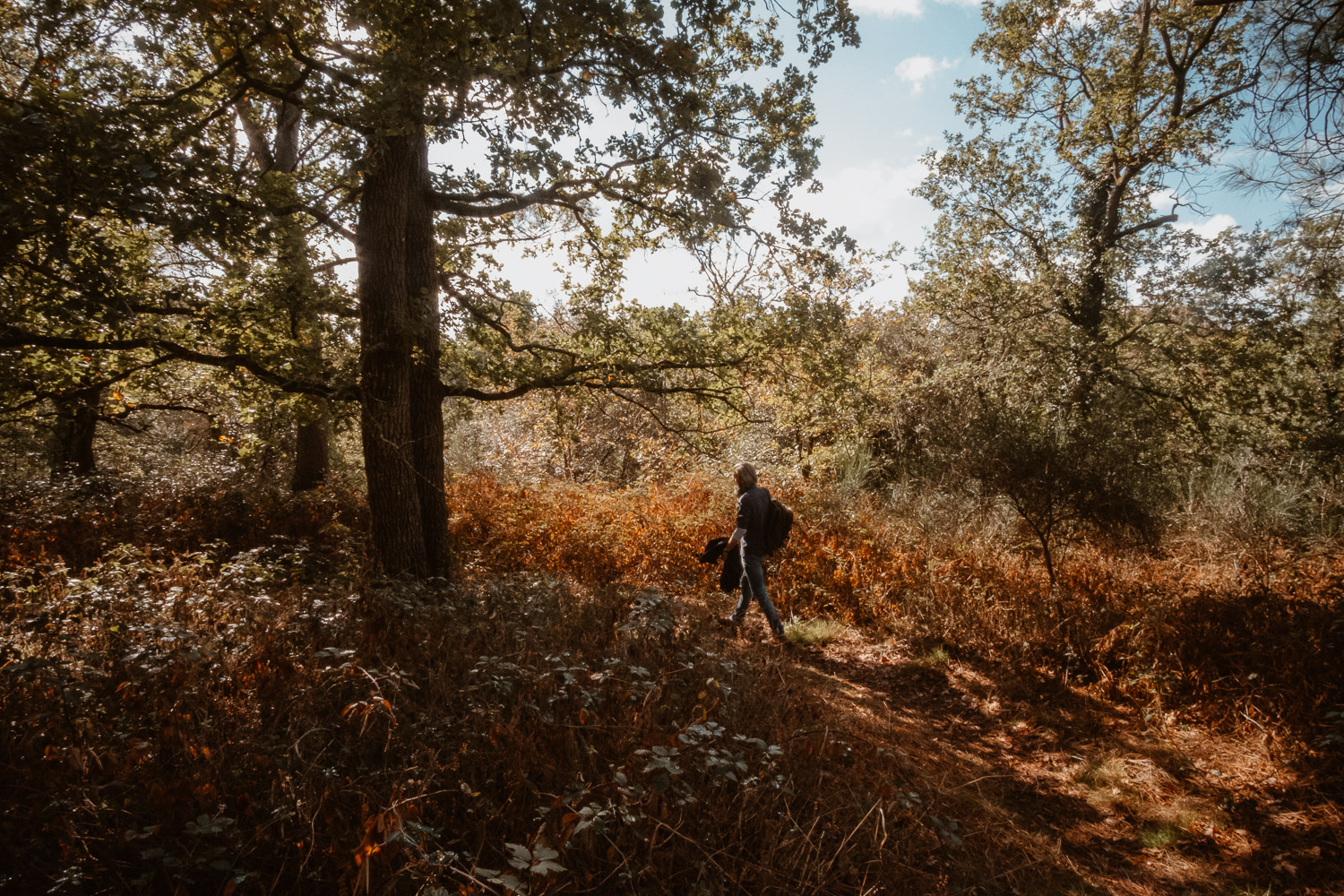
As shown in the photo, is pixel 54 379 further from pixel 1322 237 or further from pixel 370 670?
pixel 1322 237

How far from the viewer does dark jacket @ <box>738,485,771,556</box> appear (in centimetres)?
651

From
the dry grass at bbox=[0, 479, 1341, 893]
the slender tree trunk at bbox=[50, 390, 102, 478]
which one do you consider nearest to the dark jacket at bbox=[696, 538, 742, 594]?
the dry grass at bbox=[0, 479, 1341, 893]

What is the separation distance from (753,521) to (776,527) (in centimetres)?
32

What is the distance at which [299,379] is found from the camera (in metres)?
5.23

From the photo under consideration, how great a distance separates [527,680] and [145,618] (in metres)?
3.01

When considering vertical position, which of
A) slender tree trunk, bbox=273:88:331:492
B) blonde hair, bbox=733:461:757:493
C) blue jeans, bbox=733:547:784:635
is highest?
slender tree trunk, bbox=273:88:331:492

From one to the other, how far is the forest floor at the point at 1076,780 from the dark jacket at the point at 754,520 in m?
1.13

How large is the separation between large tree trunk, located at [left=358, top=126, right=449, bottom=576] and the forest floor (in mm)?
3769

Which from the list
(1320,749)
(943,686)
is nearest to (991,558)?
(943,686)

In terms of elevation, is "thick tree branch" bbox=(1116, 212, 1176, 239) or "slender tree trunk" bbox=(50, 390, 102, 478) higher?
"thick tree branch" bbox=(1116, 212, 1176, 239)

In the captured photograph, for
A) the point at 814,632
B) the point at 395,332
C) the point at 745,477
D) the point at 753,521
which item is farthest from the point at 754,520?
the point at 395,332

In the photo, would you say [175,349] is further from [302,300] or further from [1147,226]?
[1147,226]

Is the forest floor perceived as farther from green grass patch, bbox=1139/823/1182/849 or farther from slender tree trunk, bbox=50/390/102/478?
slender tree trunk, bbox=50/390/102/478

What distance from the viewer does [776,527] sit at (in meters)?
6.61
